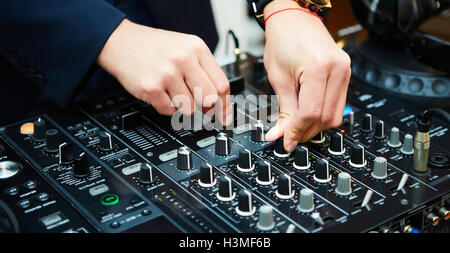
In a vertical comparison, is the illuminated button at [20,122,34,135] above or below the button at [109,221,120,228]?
above

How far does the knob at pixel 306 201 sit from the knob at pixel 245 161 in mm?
147

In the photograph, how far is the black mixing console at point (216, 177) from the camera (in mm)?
970

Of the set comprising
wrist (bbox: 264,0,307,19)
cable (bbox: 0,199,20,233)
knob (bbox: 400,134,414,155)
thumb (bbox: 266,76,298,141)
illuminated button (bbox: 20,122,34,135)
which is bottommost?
knob (bbox: 400,134,414,155)

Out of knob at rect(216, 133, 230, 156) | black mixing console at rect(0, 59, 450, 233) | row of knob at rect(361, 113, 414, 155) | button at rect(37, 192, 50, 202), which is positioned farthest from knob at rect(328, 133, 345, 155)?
button at rect(37, 192, 50, 202)

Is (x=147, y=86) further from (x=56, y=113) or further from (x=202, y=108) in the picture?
(x=56, y=113)

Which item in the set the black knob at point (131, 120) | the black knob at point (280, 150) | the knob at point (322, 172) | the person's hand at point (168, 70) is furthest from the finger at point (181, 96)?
the knob at point (322, 172)

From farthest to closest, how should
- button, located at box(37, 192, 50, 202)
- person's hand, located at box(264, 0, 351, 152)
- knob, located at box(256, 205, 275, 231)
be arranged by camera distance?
person's hand, located at box(264, 0, 351, 152) → button, located at box(37, 192, 50, 202) → knob, located at box(256, 205, 275, 231)

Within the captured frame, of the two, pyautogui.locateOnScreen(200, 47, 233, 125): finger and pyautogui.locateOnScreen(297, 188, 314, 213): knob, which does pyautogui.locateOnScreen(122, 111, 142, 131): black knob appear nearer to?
pyautogui.locateOnScreen(200, 47, 233, 125): finger

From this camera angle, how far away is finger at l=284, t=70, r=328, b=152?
3.70ft

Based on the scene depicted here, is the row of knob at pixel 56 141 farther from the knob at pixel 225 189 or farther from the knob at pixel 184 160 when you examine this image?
the knob at pixel 225 189

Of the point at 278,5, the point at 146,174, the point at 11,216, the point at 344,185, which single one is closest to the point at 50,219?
the point at 11,216

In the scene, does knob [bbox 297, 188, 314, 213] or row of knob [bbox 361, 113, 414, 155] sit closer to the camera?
knob [bbox 297, 188, 314, 213]

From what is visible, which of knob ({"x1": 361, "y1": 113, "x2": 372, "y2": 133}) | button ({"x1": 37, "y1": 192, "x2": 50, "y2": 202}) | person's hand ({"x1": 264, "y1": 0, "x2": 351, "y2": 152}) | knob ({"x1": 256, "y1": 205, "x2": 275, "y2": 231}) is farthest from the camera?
knob ({"x1": 361, "y1": 113, "x2": 372, "y2": 133})

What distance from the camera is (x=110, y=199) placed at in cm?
103
